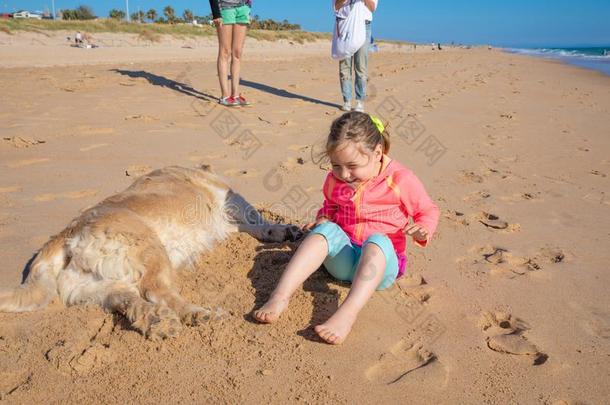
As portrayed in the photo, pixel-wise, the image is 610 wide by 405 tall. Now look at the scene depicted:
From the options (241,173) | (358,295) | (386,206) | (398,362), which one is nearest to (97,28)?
(241,173)

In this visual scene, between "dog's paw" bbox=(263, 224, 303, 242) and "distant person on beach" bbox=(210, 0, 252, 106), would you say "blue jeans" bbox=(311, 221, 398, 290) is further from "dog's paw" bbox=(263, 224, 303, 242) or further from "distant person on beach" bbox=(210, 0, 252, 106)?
"distant person on beach" bbox=(210, 0, 252, 106)

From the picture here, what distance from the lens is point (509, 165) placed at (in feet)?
17.1

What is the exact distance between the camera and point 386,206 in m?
2.76

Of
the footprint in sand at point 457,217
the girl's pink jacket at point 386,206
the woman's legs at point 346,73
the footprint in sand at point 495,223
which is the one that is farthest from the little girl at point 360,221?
the woman's legs at point 346,73

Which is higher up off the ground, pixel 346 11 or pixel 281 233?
pixel 346 11

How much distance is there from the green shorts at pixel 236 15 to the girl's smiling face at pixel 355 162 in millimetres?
5384

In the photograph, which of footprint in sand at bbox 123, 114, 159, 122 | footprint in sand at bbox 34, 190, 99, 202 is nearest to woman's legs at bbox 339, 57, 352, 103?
footprint in sand at bbox 123, 114, 159, 122

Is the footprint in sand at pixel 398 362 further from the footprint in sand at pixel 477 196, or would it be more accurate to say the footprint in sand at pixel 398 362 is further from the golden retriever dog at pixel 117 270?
the footprint in sand at pixel 477 196

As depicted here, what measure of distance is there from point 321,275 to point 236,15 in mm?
5695

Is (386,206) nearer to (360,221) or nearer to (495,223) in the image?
(360,221)

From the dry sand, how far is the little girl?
0.17m

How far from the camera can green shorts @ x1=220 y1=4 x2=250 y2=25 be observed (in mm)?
7184

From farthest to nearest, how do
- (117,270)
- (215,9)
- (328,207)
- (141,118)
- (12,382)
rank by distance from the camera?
(215,9) < (141,118) < (328,207) < (117,270) < (12,382)

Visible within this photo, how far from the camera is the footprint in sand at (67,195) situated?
12.9 feet
